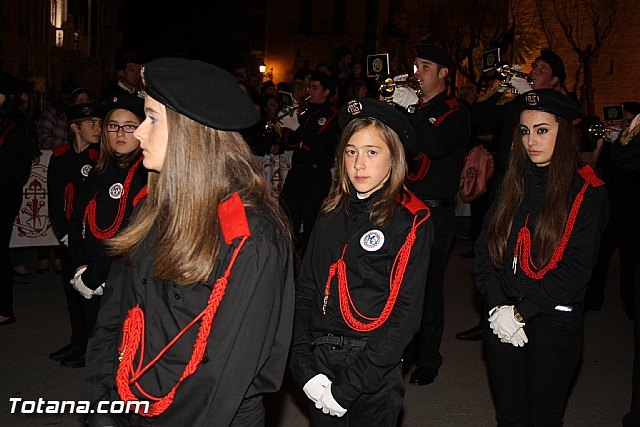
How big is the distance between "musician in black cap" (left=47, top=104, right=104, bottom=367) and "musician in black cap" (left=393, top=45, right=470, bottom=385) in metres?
2.68

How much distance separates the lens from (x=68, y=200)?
6.80m

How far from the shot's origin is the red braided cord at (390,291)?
12.2 feet

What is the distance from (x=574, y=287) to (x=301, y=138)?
20.6 feet

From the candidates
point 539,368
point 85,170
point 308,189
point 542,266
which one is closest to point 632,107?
point 308,189

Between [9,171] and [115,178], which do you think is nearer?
[115,178]

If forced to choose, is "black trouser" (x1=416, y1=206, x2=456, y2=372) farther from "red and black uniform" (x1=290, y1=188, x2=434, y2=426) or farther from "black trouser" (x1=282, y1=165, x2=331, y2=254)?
"black trouser" (x1=282, y1=165, x2=331, y2=254)

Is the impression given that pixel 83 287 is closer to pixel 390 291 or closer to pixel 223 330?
pixel 390 291

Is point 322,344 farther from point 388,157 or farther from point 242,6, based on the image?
point 242,6

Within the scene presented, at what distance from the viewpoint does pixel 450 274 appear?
1093cm

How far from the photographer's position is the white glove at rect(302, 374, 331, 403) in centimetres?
363

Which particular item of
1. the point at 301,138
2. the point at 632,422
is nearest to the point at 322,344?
the point at 632,422

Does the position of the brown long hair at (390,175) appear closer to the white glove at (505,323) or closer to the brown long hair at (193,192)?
the white glove at (505,323)

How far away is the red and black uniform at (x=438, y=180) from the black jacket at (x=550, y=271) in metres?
1.46

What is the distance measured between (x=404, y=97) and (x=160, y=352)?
3.67m
